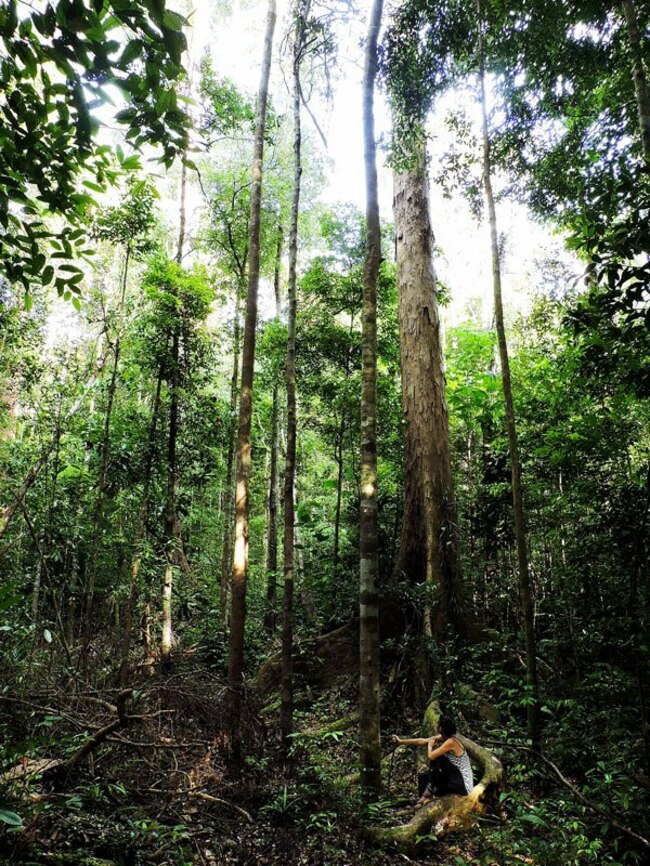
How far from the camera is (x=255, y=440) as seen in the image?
49.4ft

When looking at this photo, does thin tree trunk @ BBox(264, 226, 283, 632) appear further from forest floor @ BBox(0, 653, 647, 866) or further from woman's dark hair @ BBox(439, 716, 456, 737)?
woman's dark hair @ BBox(439, 716, 456, 737)

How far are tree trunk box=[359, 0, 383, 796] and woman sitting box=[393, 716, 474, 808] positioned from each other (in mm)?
583

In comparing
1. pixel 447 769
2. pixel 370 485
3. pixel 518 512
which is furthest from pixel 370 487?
pixel 447 769

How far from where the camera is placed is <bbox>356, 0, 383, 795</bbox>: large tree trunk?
16.9ft

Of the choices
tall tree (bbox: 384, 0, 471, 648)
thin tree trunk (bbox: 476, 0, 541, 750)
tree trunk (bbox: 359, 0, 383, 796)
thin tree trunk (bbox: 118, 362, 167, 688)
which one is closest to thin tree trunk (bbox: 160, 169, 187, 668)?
thin tree trunk (bbox: 118, 362, 167, 688)

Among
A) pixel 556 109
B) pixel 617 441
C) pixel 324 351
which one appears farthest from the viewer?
pixel 324 351

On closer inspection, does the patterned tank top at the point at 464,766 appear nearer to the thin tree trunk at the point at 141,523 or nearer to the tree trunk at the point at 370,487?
the tree trunk at the point at 370,487

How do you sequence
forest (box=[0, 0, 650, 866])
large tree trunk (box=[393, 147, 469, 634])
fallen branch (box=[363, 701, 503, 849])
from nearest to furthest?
forest (box=[0, 0, 650, 866]), fallen branch (box=[363, 701, 503, 849]), large tree trunk (box=[393, 147, 469, 634])

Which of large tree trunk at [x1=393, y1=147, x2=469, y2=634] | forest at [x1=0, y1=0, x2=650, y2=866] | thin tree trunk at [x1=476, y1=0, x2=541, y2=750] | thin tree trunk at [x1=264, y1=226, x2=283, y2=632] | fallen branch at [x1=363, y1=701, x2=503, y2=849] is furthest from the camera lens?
thin tree trunk at [x1=264, y1=226, x2=283, y2=632]

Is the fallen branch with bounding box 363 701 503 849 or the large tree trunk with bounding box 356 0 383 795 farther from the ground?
the large tree trunk with bounding box 356 0 383 795

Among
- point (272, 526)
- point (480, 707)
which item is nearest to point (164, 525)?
point (272, 526)

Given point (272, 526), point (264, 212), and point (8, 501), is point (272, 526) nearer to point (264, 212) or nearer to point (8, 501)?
point (8, 501)

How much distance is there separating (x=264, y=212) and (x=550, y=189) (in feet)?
26.5

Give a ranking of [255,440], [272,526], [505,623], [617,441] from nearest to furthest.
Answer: [617,441] < [505,623] < [272,526] < [255,440]
